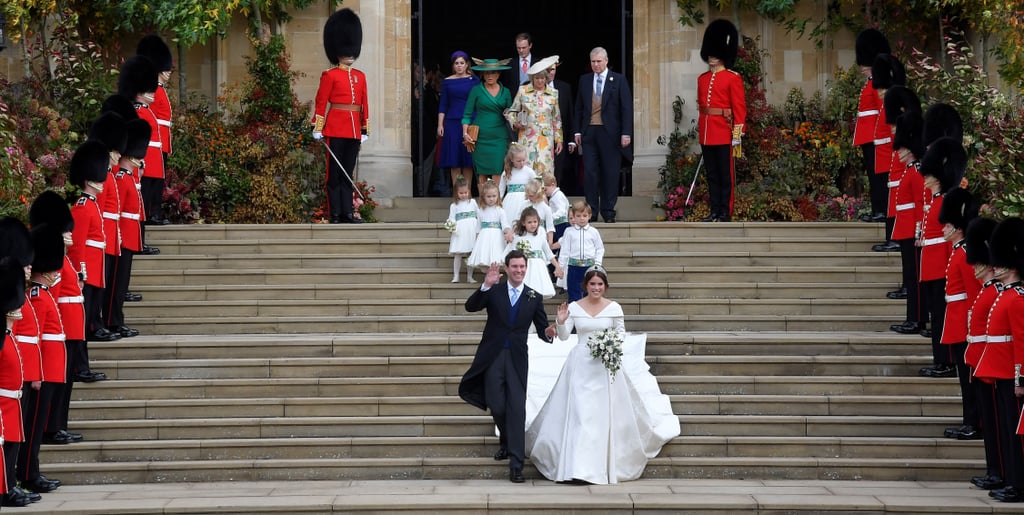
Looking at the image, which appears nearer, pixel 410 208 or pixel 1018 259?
pixel 1018 259

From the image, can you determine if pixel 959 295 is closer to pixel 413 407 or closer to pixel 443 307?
pixel 413 407

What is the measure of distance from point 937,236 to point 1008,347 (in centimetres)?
205

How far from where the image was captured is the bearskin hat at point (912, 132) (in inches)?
468

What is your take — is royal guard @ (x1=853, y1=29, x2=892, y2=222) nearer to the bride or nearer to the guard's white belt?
the bride

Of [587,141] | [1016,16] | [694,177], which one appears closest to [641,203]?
[694,177]

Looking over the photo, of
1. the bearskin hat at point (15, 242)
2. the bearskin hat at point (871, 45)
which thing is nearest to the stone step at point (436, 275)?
the bearskin hat at point (871, 45)

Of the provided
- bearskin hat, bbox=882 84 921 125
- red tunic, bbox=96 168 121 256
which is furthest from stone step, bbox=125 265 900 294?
red tunic, bbox=96 168 121 256

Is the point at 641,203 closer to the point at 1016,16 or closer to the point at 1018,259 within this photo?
the point at 1016,16

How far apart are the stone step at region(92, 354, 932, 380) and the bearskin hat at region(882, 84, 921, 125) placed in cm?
239

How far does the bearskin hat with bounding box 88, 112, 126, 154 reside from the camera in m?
11.5

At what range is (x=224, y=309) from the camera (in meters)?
12.9

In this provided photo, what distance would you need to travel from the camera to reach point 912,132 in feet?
39.1

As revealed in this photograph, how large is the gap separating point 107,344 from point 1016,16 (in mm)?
8790

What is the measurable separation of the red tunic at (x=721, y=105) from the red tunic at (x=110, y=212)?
250 inches
